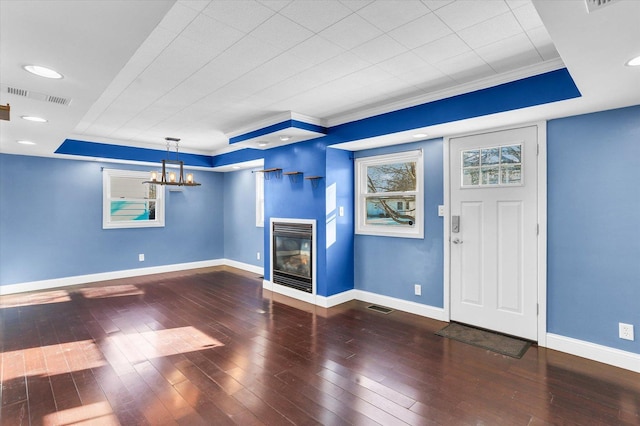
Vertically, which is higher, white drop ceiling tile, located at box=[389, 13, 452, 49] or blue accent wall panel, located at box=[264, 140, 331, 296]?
white drop ceiling tile, located at box=[389, 13, 452, 49]

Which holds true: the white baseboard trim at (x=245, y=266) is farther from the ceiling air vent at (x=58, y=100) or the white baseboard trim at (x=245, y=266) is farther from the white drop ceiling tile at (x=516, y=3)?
the white drop ceiling tile at (x=516, y=3)

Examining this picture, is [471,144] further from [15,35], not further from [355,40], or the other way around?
[15,35]

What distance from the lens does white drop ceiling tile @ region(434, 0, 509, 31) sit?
192 centimetres

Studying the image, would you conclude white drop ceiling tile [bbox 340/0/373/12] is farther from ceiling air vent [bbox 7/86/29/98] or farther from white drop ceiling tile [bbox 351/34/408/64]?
ceiling air vent [bbox 7/86/29/98]

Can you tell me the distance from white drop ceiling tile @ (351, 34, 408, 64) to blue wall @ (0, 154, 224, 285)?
565cm

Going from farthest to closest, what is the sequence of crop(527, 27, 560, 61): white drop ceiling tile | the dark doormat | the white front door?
the white front door
the dark doormat
crop(527, 27, 560, 61): white drop ceiling tile

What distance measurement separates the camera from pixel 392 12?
2.01 m

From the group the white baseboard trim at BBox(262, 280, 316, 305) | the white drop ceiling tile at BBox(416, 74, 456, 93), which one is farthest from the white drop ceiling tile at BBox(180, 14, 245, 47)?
the white baseboard trim at BBox(262, 280, 316, 305)

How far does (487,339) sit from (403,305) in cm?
113

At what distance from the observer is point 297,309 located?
14.7ft

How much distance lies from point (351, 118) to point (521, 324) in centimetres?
299

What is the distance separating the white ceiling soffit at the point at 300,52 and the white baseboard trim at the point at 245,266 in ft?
12.3

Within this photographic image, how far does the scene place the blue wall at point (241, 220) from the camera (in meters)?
6.89

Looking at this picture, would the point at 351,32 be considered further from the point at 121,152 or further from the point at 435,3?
the point at 121,152
